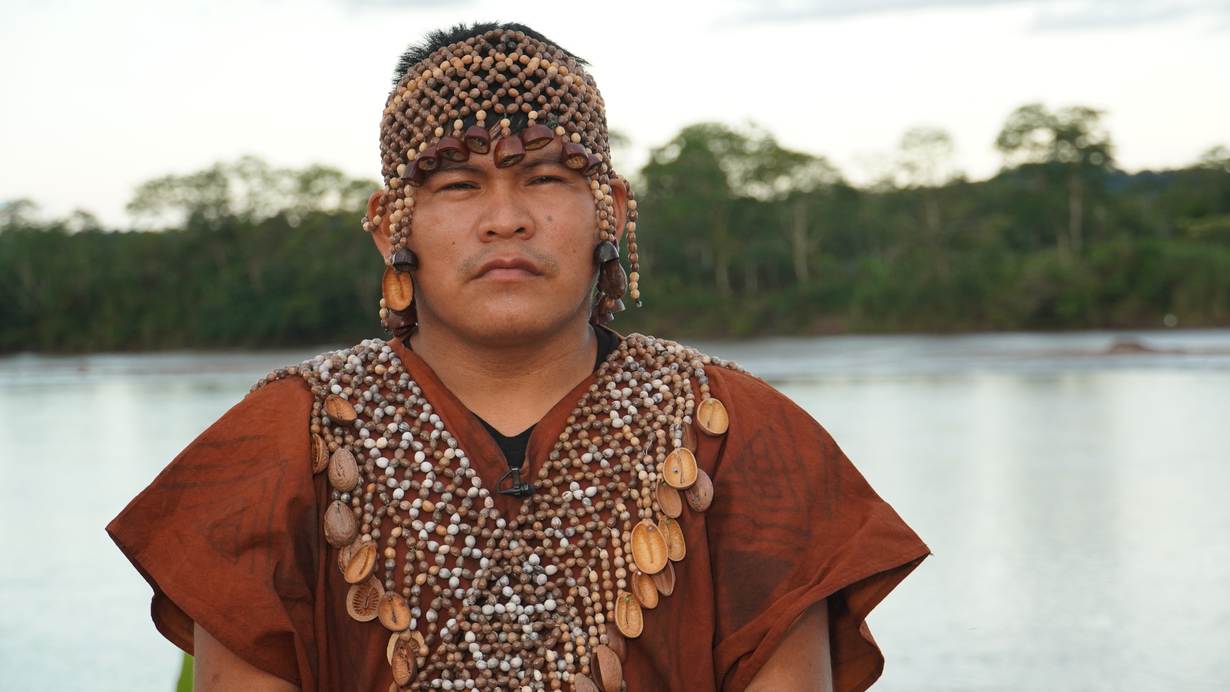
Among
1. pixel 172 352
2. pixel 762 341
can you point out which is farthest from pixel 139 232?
pixel 762 341

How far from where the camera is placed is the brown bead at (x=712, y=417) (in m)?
2.03

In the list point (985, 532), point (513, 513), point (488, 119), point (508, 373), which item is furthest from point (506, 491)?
point (985, 532)

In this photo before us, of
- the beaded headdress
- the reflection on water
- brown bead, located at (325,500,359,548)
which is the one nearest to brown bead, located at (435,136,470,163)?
the beaded headdress

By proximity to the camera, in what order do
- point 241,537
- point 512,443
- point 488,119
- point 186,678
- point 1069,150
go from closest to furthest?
point 241,537, point 488,119, point 512,443, point 186,678, point 1069,150

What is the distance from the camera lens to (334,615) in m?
1.93

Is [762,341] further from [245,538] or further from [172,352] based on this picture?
[245,538]

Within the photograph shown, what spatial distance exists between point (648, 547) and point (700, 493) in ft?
0.33

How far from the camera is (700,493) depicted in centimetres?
197

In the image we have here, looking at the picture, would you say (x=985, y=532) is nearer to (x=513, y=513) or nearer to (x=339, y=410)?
(x=513, y=513)

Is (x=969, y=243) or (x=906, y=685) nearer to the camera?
(x=906, y=685)

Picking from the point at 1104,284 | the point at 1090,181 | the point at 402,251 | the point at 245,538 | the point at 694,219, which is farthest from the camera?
the point at 694,219

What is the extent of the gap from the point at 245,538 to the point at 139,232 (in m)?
52.6

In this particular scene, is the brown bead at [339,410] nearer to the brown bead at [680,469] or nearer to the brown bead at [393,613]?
the brown bead at [393,613]

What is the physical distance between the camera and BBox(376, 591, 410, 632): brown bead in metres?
1.90
